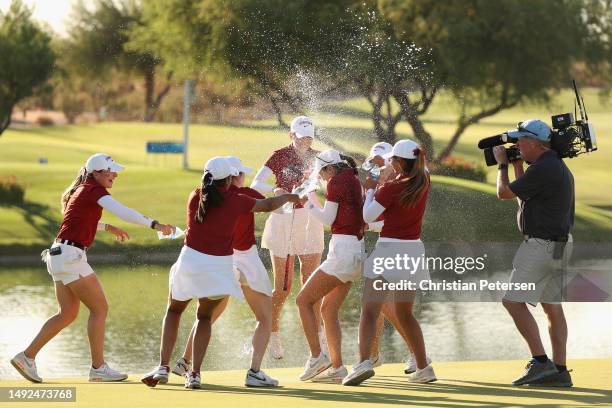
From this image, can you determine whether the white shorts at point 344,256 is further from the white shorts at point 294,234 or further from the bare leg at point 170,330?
the white shorts at point 294,234

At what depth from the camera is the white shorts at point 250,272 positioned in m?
11.1

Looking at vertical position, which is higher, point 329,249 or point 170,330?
point 329,249

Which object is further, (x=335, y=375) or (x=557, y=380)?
(x=335, y=375)

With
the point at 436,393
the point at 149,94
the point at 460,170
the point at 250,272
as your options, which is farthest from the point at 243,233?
the point at 149,94

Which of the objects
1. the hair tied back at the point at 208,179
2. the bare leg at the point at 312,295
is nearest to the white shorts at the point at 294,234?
the bare leg at the point at 312,295

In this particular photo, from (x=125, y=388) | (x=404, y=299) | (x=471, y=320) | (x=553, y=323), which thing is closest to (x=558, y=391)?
(x=553, y=323)

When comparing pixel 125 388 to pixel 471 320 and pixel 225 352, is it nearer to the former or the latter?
pixel 225 352

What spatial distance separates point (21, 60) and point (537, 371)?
38.7m

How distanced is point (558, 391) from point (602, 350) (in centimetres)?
602

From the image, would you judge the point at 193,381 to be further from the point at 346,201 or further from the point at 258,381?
the point at 346,201

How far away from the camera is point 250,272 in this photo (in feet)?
36.3

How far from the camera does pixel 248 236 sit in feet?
36.6

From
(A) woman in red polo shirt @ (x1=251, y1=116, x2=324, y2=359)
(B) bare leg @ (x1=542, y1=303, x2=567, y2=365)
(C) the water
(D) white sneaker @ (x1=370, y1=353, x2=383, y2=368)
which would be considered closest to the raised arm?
(A) woman in red polo shirt @ (x1=251, y1=116, x2=324, y2=359)

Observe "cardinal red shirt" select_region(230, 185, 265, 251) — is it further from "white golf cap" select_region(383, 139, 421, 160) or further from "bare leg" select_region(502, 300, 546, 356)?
"bare leg" select_region(502, 300, 546, 356)
